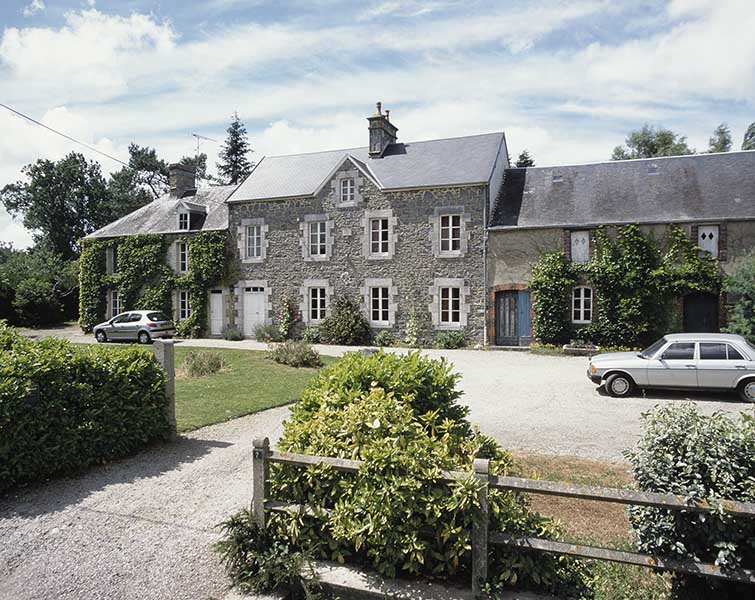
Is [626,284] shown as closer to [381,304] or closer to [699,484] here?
[381,304]

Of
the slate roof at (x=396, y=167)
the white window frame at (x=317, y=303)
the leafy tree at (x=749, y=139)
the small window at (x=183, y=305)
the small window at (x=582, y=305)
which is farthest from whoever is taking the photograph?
the leafy tree at (x=749, y=139)

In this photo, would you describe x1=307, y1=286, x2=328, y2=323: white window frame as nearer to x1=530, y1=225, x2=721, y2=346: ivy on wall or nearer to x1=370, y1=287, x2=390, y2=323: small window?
x1=370, y1=287, x2=390, y2=323: small window

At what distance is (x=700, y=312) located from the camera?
17.7 m

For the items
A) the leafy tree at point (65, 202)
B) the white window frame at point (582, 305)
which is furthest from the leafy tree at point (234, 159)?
the white window frame at point (582, 305)

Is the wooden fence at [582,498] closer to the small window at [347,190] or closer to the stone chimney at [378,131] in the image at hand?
the small window at [347,190]

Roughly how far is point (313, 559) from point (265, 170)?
78.7 feet

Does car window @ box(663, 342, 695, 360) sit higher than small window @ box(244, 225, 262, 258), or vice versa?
small window @ box(244, 225, 262, 258)

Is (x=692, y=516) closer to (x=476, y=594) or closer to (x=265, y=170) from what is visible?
(x=476, y=594)

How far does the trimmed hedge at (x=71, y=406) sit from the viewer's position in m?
5.41

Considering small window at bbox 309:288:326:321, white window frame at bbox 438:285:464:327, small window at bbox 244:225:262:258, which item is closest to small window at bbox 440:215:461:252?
white window frame at bbox 438:285:464:327

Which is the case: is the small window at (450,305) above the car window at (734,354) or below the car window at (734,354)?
above

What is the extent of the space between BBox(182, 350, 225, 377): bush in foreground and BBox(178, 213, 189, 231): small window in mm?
13017

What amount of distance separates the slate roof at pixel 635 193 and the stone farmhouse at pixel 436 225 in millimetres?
58

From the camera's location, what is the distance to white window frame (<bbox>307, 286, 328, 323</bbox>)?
74.4ft
